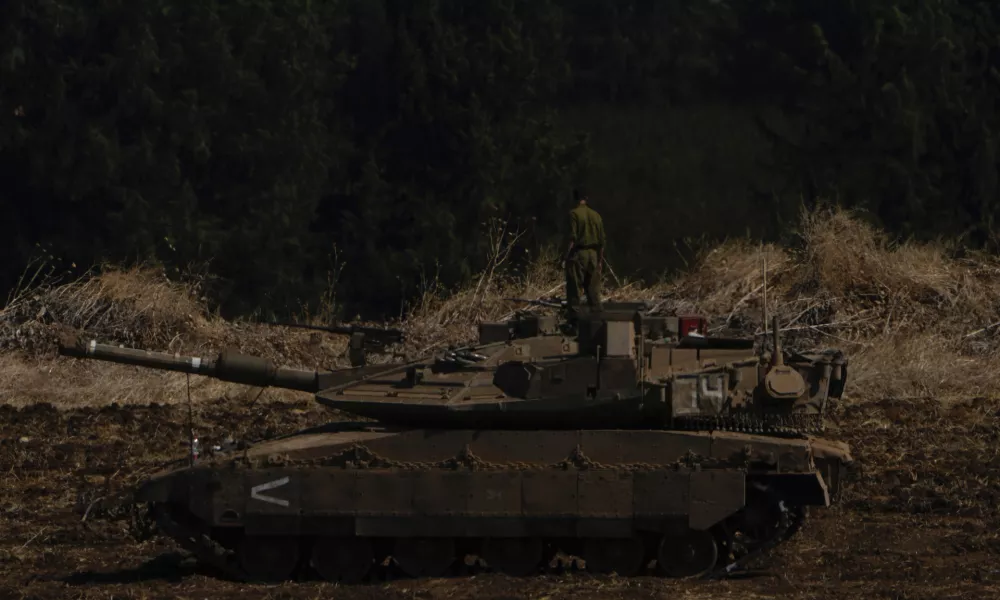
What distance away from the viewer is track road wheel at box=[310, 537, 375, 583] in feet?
45.1

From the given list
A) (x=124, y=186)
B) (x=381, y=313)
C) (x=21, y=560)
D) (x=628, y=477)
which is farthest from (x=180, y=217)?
(x=628, y=477)

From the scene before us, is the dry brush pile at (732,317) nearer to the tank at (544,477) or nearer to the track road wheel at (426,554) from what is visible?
the tank at (544,477)

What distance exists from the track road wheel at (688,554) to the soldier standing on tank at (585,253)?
3.78 m

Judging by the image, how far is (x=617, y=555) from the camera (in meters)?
13.7

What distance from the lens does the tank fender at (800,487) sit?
43.9 ft

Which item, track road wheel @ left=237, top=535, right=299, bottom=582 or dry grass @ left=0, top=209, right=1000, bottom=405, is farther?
dry grass @ left=0, top=209, right=1000, bottom=405

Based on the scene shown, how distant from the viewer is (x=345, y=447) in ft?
44.5

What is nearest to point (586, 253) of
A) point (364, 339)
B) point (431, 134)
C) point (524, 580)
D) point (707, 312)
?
point (364, 339)

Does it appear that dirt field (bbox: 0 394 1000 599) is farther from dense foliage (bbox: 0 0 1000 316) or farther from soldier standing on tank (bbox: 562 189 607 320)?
dense foliage (bbox: 0 0 1000 316)

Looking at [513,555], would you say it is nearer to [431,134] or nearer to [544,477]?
[544,477]

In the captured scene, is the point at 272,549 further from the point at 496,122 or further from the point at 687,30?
the point at 687,30

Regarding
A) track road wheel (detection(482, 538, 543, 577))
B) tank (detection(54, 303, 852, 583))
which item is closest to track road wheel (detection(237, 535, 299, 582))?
tank (detection(54, 303, 852, 583))

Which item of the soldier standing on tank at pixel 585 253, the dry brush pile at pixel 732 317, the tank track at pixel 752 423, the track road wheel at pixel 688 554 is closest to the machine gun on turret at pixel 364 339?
the soldier standing on tank at pixel 585 253

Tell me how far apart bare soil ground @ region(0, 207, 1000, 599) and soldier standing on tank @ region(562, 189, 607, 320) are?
3.05 meters
